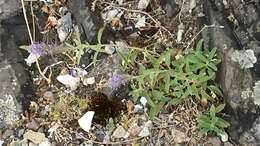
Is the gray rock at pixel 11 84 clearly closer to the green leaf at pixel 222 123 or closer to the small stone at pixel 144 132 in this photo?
the small stone at pixel 144 132

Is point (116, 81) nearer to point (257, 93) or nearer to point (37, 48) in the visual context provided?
point (37, 48)

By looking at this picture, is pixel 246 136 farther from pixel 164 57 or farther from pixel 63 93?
pixel 63 93

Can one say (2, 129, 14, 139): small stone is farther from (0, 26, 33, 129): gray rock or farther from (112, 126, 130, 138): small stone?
(112, 126, 130, 138): small stone

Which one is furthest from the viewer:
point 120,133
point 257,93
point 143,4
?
point 143,4

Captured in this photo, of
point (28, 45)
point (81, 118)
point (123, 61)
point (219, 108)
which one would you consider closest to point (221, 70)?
point (219, 108)

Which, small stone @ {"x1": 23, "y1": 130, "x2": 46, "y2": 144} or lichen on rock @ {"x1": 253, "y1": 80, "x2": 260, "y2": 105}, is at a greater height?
lichen on rock @ {"x1": 253, "y1": 80, "x2": 260, "y2": 105}

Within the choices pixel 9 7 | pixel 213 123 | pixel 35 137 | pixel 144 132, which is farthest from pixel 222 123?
pixel 9 7

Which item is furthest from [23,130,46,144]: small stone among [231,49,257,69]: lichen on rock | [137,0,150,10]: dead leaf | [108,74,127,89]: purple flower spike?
[231,49,257,69]: lichen on rock
